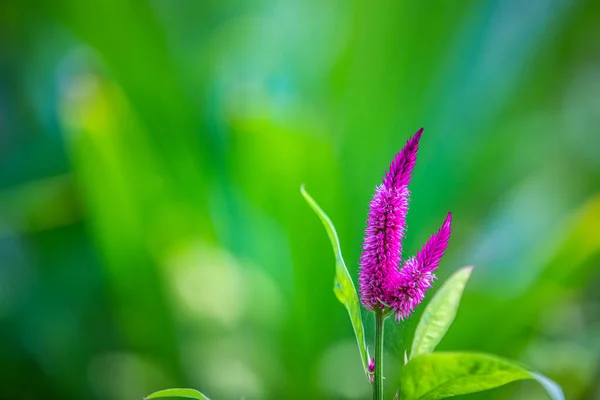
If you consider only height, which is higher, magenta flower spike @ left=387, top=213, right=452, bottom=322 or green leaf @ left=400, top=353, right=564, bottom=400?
magenta flower spike @ left=387, top=213, right=452, bottom=322

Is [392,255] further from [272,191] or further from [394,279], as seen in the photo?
[272,191]

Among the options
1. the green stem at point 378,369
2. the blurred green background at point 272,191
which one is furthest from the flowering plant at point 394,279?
the blurred green background at point 272,191

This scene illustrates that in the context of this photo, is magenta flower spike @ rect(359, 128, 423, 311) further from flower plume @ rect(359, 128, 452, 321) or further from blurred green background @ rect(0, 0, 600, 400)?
blurred green background @ rect(0, 0, 600, 400)

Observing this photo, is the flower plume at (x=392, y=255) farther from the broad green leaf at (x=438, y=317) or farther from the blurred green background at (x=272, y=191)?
the blurred green background at (x=272, y=191)

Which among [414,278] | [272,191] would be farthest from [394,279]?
[272,191]

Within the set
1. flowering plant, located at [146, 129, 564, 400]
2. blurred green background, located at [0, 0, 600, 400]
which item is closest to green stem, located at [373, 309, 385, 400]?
flowering plant, located at [146, 129, 564, 400]

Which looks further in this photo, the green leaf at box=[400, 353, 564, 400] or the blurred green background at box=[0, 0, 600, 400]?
the blurred green background at box=[0, 0, 600, 400]

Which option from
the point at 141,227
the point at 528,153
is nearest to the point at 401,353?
the point at 141,227
